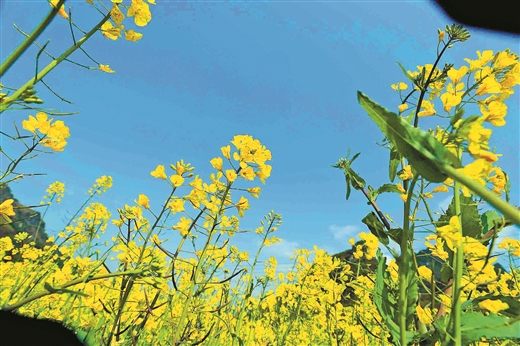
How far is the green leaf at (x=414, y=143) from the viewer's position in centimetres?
45

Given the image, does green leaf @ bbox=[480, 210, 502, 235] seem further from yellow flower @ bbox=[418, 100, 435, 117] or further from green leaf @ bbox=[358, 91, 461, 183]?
green leaf @ bbox=[358, 91, 461, 183]

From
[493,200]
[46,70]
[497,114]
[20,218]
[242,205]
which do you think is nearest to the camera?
[493,200]

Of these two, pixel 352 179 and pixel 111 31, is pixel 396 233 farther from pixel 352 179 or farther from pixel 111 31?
pixel 111 31

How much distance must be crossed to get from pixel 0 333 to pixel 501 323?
47.6 inches

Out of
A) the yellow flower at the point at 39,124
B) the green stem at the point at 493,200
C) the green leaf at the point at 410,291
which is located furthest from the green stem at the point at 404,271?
the yellow flower at the point at 39,124

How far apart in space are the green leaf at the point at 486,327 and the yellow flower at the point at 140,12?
4.97ft

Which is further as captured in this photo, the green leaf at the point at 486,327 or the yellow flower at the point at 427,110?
the yellow flower at the point at 427,110

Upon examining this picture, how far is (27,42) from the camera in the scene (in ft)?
2.26

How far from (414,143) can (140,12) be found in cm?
104

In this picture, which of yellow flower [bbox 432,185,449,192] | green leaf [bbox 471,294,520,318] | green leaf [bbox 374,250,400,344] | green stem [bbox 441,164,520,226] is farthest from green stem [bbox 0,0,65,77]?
green leaf [bbox 471,294,520,318]

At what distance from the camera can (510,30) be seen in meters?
1.41

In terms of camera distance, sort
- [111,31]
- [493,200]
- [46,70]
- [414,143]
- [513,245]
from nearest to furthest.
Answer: [493,200] < [414,143] < [46,70] < [111,31] < [513,245]

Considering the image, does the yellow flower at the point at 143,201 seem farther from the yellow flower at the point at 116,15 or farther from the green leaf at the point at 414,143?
the green leaf at the point at 414,143

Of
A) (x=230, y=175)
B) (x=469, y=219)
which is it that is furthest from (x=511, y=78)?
(x=230, y=175)
